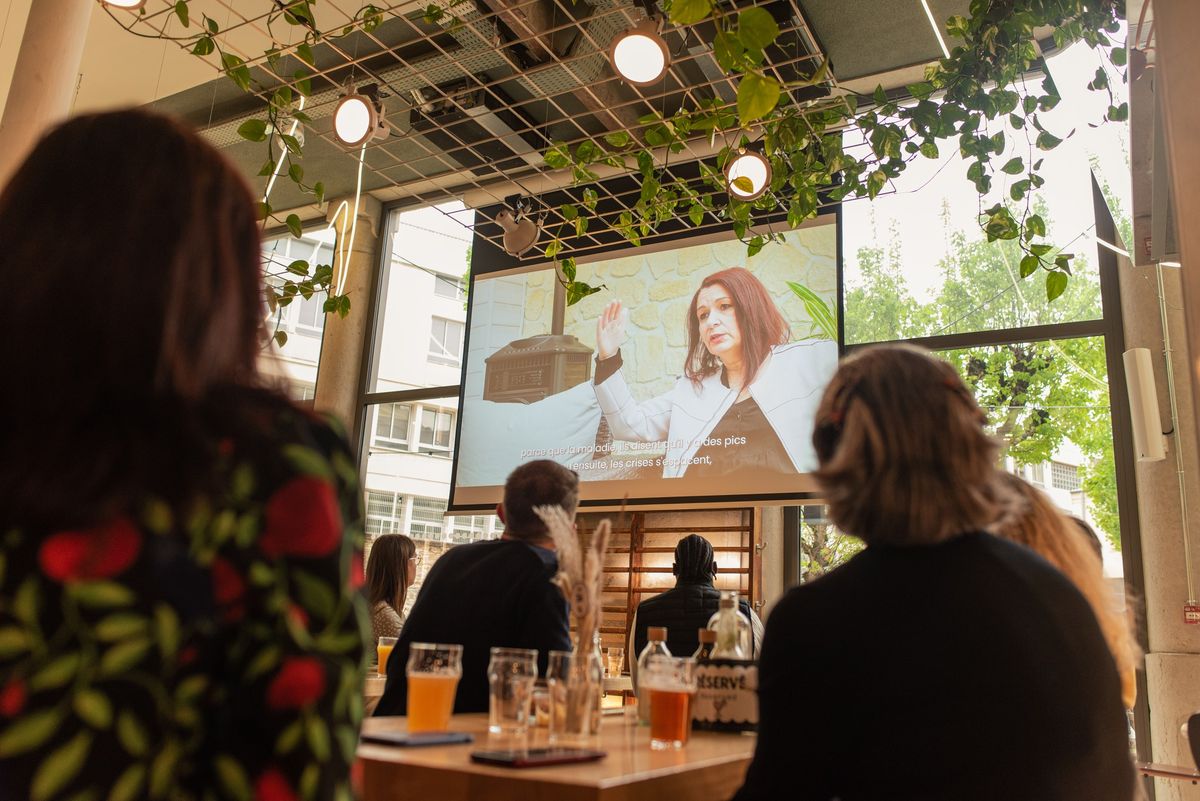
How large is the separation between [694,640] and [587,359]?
3269 millimetres

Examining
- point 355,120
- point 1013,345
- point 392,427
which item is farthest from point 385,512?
point 1013,345

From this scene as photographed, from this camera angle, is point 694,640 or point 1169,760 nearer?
point 694,640

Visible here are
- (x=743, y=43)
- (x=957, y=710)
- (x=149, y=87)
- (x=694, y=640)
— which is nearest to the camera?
(x=957, y=710)

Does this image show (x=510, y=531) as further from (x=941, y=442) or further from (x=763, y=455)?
(x=763, y=455)

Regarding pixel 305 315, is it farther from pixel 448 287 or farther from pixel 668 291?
pixel 668 291

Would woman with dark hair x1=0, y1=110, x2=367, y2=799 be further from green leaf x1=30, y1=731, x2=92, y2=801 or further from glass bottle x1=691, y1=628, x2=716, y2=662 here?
glass bottle x1=691, y1=628, x2=716, y2=662

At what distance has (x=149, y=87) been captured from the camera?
17.3 ft

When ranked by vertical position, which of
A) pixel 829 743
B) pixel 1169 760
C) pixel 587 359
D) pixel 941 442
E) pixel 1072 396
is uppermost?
pixel 587 359

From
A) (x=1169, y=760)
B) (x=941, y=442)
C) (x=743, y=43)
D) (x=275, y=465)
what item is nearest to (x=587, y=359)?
(x=1169, y=760)

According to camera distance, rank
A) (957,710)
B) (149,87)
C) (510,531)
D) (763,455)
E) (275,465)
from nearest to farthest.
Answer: (275,465) < (957,710) < (510,531) < (149,87) < (763,455)

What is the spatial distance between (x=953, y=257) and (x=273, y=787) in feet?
19.2

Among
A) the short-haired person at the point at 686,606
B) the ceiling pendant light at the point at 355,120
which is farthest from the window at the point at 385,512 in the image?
the short-haired person at the point at 686,606

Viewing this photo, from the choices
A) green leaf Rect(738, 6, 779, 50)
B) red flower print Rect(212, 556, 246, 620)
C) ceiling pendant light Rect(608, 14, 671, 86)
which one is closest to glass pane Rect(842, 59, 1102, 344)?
ceiling pendant light Rect(608, 14, 671, 86)

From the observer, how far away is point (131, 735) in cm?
71
